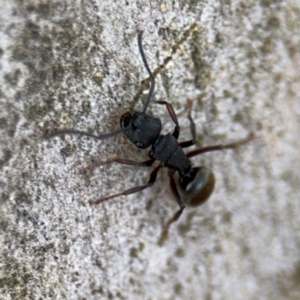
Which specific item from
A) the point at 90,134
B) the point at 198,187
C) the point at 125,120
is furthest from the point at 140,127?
the point at 198,187

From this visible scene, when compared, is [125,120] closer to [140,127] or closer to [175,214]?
[140,127]

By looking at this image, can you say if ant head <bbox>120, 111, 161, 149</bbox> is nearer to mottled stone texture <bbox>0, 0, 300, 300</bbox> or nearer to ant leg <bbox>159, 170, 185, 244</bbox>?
mottled stone texture <bbox>0, 0, 300, 300</bbox>

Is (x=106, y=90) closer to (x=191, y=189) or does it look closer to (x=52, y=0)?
(x=52, y=0)

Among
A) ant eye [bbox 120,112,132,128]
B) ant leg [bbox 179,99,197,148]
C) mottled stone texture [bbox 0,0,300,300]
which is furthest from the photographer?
ant leg [bbox 179,99,197,148]

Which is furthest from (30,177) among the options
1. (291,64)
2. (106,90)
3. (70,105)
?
(291,64)

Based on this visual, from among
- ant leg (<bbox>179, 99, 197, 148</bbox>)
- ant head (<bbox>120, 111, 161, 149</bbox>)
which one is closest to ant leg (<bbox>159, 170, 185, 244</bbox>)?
ant leg (<bbox>179, 99, 197, 148</bbox>)

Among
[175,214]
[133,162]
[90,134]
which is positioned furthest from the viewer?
[175,214]

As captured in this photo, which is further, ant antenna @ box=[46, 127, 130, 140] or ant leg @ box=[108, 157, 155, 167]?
ant leg @ box=[108, 157, 155, 167]

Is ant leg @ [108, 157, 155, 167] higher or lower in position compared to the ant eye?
lower
